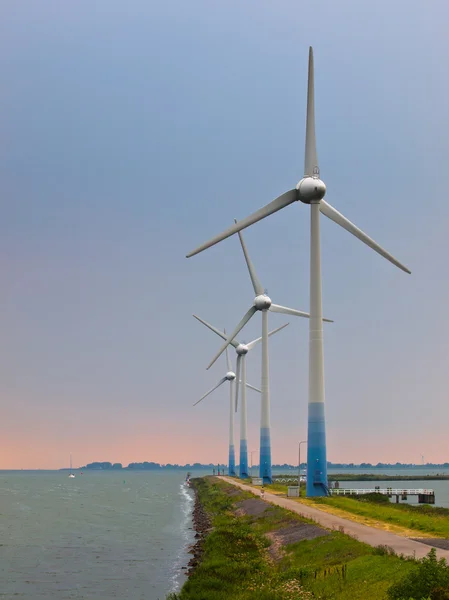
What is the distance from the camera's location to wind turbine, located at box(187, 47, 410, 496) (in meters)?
61.7

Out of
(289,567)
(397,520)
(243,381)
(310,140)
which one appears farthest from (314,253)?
(243,381)

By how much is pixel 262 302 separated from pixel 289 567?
67927 mm

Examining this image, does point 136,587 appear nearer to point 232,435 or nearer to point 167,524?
point 167,524

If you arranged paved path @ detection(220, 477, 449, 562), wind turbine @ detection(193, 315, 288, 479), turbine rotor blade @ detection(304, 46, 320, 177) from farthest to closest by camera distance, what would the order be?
wind turbine @ detection(193, 315, 288, 479) < turbine rotor blade @ detection(304, 46, 320, 177) < paved path @ detection(220, 477, 449, 562)

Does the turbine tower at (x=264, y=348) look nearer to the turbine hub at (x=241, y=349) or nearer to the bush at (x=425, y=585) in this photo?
the turbine hub at (x=241, y=349)

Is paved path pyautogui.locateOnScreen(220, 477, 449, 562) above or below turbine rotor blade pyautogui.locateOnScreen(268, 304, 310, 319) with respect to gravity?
below

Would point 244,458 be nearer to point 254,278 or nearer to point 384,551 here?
point 254,278

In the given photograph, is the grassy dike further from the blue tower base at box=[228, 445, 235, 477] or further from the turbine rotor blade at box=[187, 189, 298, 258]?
the blue tower base at box=[228, 445, 235, 477]

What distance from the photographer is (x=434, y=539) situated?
36156 millimetres

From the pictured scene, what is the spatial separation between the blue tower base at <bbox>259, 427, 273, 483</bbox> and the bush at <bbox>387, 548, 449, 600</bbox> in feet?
259

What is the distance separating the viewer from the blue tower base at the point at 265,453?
331 ft

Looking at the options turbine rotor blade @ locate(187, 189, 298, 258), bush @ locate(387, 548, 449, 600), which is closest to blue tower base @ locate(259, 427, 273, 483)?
turbine rotor blade @ locate(187, 189, 298, 258)

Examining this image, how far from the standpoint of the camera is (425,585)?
21.1 m

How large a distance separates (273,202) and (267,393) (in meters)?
38.2
